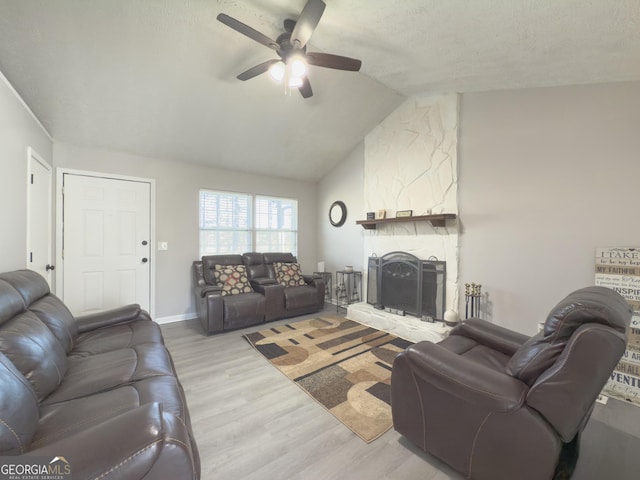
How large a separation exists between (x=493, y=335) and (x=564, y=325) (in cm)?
88

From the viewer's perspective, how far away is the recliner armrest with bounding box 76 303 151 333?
2.22 m

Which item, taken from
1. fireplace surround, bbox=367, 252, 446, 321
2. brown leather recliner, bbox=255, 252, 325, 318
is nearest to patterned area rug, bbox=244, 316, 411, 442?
brown leather recliner, bbox=255, 252, 325, 318

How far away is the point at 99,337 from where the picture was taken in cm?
210

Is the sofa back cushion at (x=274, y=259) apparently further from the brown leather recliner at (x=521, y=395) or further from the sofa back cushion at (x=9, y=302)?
the brown leather recliner at (x=521, y=395)

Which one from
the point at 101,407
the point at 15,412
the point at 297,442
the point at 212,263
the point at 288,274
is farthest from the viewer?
the point at 288,274

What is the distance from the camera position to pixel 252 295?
3816 millimetres

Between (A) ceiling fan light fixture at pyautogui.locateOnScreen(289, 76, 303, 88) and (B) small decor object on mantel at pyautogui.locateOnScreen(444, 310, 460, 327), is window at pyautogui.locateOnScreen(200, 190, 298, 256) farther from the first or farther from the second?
(B) small decor object on mantel at pyautogui.locateOnScreen(444, 310, 460, 327)

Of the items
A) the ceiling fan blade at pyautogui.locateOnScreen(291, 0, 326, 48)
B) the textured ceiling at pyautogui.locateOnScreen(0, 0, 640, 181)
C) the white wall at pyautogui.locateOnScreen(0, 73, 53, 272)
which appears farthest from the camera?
the white wall at pyautogui.locateOnScreen(0, 73, 53, 272)

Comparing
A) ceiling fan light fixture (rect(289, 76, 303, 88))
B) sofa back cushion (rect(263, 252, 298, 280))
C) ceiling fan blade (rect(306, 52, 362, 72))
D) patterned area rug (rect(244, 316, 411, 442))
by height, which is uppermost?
ceiling fan blade (rect(306, 52, 362, 72))

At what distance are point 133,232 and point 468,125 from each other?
4.63 m

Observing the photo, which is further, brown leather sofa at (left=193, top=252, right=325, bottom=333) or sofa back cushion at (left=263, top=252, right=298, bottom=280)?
sofa back cushion at (left=263, top=252, right=298, bottom=280)

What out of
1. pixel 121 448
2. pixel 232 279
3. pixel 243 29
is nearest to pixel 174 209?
pixel 232 279

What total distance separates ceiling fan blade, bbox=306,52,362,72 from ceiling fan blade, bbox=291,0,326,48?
0.49 feet

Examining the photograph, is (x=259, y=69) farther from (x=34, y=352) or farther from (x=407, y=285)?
(x=407, y=285)
